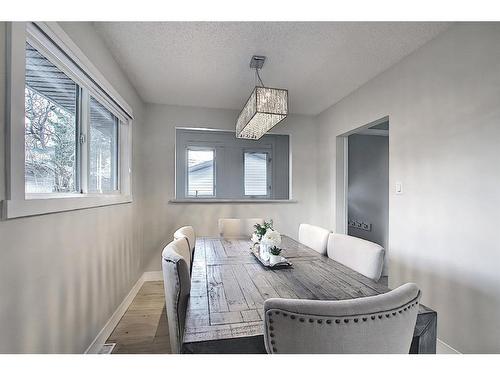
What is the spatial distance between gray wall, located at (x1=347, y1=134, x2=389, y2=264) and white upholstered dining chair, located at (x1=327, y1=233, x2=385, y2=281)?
91.1 inches

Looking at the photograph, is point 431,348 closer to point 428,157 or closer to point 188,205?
point 428,157

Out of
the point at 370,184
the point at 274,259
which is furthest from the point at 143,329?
the point at 370,184

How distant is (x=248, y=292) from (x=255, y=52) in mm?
1824

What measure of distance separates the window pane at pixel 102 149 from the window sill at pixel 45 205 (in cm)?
25

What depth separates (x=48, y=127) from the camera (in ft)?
4.51

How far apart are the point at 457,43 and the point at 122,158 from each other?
300 centimetres

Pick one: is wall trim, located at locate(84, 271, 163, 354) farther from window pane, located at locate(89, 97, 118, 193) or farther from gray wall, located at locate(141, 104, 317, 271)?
window pane, located at locate(89, 97, 118, 193)

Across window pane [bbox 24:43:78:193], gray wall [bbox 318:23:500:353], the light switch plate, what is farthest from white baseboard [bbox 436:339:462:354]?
window pane [bbox 24:43:78:193]

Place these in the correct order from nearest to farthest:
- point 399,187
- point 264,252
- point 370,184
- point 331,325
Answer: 1. point 331,325
2. point 264,252
3. point 399,187
4. point 370,184

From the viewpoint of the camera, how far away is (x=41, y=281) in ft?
3.92

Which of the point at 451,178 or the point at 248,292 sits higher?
the point at 451,178

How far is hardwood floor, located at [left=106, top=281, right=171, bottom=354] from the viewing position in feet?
6.09

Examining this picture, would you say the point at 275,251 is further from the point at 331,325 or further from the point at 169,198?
the point at 169,198

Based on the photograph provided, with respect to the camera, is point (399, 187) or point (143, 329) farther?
point (399, 187)
